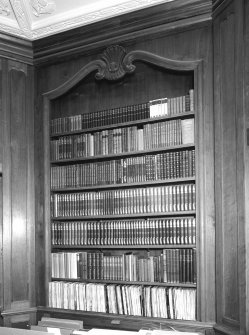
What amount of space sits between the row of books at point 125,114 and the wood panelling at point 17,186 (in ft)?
1.00

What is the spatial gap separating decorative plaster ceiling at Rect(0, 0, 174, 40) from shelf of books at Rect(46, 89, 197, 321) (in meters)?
0.79

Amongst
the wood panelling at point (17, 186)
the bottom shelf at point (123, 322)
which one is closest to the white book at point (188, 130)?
the bottom shelf at point (123, 322)

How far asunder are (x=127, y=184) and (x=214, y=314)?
121 centimetres

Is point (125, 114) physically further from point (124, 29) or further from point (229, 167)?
point (229, 167)

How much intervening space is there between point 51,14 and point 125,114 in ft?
3.67

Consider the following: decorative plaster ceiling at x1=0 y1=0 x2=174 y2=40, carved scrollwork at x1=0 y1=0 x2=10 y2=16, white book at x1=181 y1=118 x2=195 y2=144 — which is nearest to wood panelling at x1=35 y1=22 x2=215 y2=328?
white book at x1=181 y1=118 x2=195 y2=144

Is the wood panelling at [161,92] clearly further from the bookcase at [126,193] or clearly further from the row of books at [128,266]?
the row of books at [128,266]

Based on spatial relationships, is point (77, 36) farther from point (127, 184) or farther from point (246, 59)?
point (246, 59)

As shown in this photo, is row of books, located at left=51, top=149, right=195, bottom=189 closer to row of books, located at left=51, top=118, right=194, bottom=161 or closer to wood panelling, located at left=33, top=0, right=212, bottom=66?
row of books, located at left=51, top=118, right=194, bottom=161

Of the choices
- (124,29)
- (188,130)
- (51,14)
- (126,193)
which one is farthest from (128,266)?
(51,14)

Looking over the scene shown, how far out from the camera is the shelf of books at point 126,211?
11.7 ft

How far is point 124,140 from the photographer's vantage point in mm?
3918

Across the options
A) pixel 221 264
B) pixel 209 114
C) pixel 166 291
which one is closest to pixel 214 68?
pixel 209 114

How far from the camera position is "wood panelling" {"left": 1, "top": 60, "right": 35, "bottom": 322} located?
4.06 meters
